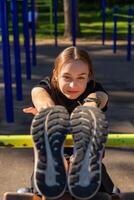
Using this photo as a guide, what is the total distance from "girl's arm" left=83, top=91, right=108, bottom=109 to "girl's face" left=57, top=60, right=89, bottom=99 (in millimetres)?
73

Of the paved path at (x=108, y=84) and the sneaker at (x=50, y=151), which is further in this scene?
the paved path at (x=108, y=84)

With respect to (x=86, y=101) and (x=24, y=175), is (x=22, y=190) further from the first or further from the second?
(x=86, y=101)

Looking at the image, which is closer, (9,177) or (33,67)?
(9,177)

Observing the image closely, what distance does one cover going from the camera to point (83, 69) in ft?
8.68

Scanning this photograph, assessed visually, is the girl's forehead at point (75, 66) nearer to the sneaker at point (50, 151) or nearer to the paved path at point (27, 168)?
the sneaker at point (50, 151)

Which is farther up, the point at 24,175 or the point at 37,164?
the point at 37,164

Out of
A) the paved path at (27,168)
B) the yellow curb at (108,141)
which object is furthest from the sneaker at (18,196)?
the yellow curb at (108,141)

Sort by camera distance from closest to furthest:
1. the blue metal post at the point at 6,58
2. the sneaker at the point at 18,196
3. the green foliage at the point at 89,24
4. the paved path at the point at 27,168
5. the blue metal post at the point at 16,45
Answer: the sneaker at the point at 18,196
the paved path at the point at 27,168
the blue metal post at the point at 6,58
the blue metal post at the point at 16,45
the green foliage at the point at 89,24

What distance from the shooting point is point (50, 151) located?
2.28 meters

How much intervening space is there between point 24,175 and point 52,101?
3.69 feet

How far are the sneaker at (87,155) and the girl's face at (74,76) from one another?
38 centimetres

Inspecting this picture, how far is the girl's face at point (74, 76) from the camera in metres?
2.64

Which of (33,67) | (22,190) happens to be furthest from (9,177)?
(33,67)

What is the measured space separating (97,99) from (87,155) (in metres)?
0.52
